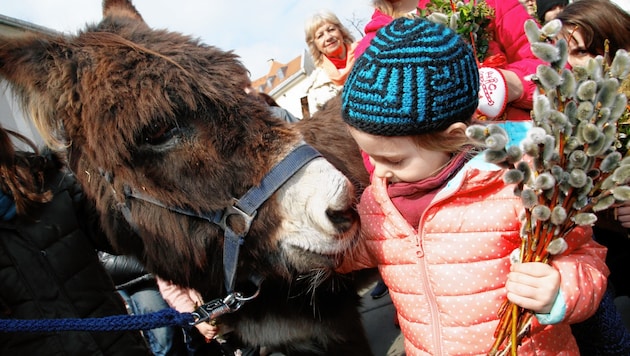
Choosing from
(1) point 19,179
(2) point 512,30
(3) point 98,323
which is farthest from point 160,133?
(2) point 512,30

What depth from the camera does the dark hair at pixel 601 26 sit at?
7.77 ft

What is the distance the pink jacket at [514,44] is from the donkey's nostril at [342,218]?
881mm

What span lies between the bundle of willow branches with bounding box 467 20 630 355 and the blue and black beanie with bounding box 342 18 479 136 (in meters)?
0.29

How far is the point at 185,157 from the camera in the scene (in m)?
1.64

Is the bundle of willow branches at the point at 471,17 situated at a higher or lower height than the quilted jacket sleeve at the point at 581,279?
higher

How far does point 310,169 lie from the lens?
1.63 meters

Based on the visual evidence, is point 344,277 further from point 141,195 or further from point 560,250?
point 560,250

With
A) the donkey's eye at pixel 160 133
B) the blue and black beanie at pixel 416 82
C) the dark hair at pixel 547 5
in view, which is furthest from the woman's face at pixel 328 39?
the blue and black beanie at pixel 416 82

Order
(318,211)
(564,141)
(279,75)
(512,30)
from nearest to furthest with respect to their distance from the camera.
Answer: (564,141), (318,211), (512,30), (279,75)

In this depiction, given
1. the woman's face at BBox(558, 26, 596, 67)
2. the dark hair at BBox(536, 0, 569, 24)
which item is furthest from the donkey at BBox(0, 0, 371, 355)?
the dark hair at BBox(536, 0, 569, 24)

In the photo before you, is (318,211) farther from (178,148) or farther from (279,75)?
(279,75)

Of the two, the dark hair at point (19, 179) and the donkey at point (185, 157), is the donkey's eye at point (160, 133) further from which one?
the dark hair at point (19, 179)

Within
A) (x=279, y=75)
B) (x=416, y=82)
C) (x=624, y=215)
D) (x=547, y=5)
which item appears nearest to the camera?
(x=416, y=82)

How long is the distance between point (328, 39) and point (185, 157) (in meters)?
3.24
